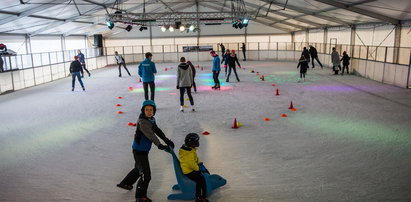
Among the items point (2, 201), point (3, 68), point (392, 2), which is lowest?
point (2, 201)

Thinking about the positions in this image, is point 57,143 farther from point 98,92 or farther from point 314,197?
point 98,92

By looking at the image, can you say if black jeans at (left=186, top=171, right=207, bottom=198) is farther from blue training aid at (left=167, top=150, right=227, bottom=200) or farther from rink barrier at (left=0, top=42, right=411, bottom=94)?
rink barrier at (left=0, top=42, right=411, bottom=94)

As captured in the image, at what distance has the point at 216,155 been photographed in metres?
6.23

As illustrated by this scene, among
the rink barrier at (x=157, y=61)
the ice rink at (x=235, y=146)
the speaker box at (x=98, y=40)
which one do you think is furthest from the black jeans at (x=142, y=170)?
the speaker box at (x=98, y=40)

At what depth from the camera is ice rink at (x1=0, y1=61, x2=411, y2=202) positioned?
4.74m

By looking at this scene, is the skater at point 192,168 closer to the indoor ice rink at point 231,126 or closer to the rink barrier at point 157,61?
the indoor ice rink at point 231,126

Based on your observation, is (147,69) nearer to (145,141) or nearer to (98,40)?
(145,141)

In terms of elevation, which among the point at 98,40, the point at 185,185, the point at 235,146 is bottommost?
the point at 235,146

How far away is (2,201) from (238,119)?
20.0ft

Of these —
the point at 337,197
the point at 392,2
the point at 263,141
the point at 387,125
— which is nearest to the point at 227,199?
the point at 337,197

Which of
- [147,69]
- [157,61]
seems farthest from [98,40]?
[147,69]

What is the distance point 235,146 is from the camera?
6.77m

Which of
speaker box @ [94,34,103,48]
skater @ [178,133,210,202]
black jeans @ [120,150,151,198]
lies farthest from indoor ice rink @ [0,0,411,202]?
speaker box @ [94,34,103,48]

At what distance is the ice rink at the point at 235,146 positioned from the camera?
15.6 feet
